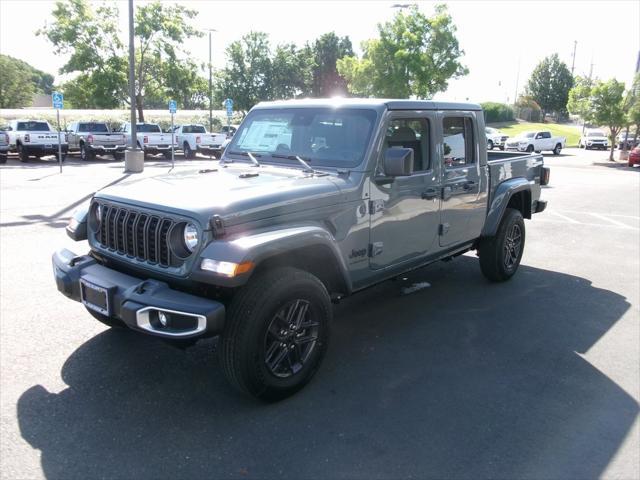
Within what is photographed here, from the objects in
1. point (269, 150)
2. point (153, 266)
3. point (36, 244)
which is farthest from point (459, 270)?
point (36, 244)

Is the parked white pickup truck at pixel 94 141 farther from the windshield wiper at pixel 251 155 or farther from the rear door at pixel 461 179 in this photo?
the rear door at pixel 461 179

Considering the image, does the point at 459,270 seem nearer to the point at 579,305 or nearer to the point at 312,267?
the point at 579,305

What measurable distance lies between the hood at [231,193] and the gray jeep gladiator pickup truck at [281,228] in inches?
0.4

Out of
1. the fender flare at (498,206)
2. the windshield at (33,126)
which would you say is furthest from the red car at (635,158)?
the windshield at (33,126)

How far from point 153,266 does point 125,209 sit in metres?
0.52

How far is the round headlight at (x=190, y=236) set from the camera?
327 cm

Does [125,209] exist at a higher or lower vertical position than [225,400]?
higher

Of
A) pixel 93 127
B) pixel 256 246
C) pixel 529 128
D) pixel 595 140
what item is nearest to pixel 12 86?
pixel 93 127

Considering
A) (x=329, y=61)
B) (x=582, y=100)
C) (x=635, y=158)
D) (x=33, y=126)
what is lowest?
(x=635, y=158)

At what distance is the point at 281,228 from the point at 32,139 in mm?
22871

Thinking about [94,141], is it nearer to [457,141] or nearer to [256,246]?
[457,141]

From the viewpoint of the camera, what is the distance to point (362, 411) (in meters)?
3.49

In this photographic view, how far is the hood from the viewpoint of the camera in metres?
3.33

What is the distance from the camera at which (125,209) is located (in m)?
3.68
